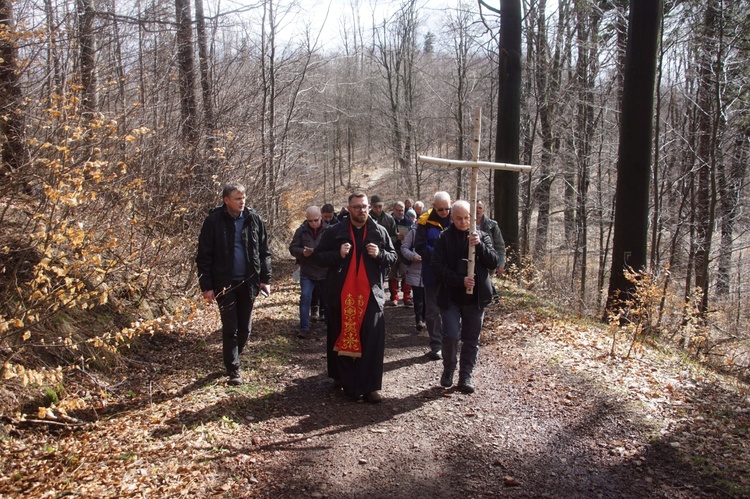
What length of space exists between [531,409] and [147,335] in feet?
16.0

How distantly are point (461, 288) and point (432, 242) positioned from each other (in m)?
1.48

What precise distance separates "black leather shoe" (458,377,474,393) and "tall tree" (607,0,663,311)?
395 centimetres

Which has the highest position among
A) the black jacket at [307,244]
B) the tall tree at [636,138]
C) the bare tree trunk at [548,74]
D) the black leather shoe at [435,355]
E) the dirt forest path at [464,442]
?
the bare tree trunk at [548,74]

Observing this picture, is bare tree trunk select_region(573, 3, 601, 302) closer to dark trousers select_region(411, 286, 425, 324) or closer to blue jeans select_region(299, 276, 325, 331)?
dark trousers select_region(411, 286, 425, 324)

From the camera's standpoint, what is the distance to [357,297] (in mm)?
5664

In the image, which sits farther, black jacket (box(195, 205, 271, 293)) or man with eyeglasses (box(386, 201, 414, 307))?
man with eyeglasses (box(386, 201, 414, 307))

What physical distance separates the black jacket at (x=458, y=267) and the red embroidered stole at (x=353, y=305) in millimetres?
788

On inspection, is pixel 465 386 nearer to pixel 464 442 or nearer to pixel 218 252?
pixel 464 442

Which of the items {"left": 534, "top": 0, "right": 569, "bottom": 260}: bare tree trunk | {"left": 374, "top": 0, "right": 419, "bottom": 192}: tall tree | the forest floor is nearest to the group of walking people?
the forest floor

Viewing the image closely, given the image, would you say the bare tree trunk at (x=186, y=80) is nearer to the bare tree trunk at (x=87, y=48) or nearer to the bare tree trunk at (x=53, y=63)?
the bare tree trunk at (x=87, y=48)

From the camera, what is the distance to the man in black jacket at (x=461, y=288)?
18.4 ft

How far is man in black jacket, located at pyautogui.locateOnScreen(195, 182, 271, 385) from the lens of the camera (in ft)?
18.7

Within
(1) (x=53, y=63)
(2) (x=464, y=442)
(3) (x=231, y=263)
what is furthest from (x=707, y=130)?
(1) (x=53, y=63)

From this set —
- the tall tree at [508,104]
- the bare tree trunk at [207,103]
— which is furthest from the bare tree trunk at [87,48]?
the tall tree at [508,104]
